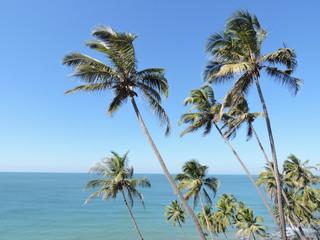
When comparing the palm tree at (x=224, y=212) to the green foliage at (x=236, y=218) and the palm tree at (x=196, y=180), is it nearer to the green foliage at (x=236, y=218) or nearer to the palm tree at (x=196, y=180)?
the green foliage at (x=236, y=218)

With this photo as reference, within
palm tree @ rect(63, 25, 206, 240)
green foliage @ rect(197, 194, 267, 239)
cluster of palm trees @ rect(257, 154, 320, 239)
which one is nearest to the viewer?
palm tree @ rect(63, 25, 206, 240)

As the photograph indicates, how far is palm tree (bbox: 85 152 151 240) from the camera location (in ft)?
55.3

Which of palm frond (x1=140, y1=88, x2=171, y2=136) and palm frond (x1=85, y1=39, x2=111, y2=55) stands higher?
palm frond (x1=85, y1=39, x2=111, y2=55)

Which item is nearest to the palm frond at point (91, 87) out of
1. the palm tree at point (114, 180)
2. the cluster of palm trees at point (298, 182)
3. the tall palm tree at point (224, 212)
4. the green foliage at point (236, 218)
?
the palm tree at point (114, 180)

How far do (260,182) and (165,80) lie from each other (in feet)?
57.4

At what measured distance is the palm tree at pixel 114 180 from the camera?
16859 mm

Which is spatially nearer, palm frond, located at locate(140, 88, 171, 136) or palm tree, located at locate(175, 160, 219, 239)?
palm frond, located at locate(140, 88, 171, 136)

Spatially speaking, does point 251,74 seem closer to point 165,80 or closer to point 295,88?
point 295,88

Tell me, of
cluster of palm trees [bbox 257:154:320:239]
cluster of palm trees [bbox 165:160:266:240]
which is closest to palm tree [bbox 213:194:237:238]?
cluster of palm trees [bbox 165:160:266:240]

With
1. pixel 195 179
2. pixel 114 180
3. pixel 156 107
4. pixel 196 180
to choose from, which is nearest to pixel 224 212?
pixel 195 179

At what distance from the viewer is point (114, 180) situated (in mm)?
17062

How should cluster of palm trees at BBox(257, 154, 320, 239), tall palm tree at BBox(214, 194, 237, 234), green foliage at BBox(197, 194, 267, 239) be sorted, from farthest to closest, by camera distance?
tall palm tree at BBox(214, 194, 237, 234) < green foliage at BBox(197, 194, 267, 239) < cluster of palm trees at BBox(257, 154, 320, 239)

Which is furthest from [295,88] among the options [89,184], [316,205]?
[316,205]

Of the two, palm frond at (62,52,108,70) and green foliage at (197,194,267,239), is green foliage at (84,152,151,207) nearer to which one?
palm frond at (62,52,108,70)
